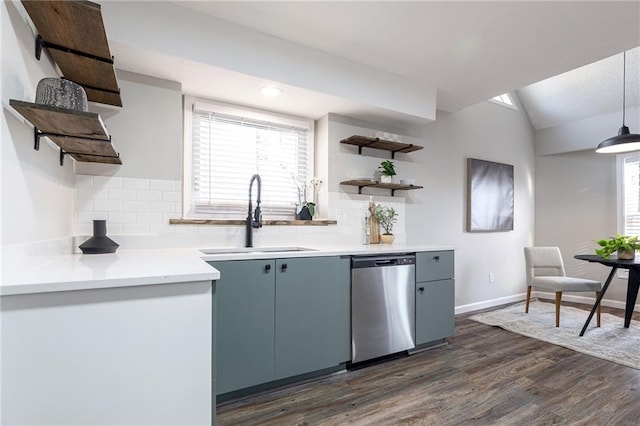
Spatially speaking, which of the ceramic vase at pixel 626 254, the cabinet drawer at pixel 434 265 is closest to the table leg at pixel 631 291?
the ceramic vase at pixel 626 254

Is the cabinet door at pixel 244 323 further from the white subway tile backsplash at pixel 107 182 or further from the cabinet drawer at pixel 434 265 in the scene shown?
the cabinet drawer at pixel 434 265

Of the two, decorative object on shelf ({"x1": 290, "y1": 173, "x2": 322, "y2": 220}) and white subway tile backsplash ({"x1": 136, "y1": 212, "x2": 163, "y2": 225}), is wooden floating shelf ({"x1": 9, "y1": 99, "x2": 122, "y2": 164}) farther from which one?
decorative object on shelf ({"x1": 290, "y1": 173, "x2": 322, "y2": 220})

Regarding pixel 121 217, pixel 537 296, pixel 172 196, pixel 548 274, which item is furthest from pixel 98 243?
pixel 537 296

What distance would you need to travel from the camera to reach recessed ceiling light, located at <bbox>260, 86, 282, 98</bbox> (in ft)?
7.79

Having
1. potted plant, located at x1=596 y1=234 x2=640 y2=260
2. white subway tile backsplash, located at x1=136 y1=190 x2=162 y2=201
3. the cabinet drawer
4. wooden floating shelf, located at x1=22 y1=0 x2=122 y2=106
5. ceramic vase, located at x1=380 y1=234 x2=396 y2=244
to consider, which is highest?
wooden floating shelf, located at x1=22 y1=0 x2=122 y2=106

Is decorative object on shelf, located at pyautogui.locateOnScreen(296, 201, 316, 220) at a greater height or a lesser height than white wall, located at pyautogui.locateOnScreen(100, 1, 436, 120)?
lesser

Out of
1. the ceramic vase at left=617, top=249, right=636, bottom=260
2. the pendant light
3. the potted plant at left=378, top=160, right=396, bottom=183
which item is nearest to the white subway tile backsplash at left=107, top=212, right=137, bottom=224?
the potted plant at left=378, top=160, right=396, bottom=183

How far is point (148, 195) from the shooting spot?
2.18m

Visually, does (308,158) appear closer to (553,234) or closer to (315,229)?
(315,229)

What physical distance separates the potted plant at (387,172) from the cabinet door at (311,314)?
1.15m

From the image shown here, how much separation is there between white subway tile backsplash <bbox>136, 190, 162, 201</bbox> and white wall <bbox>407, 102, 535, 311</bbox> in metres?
2.49

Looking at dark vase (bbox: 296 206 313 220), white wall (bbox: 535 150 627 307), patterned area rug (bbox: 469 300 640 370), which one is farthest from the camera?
white wall (bbox: 535 150 627 307)

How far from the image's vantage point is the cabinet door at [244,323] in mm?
1812

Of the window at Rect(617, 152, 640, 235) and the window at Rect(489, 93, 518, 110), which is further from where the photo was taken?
the window at Rect(489, 93, 518, 110)
